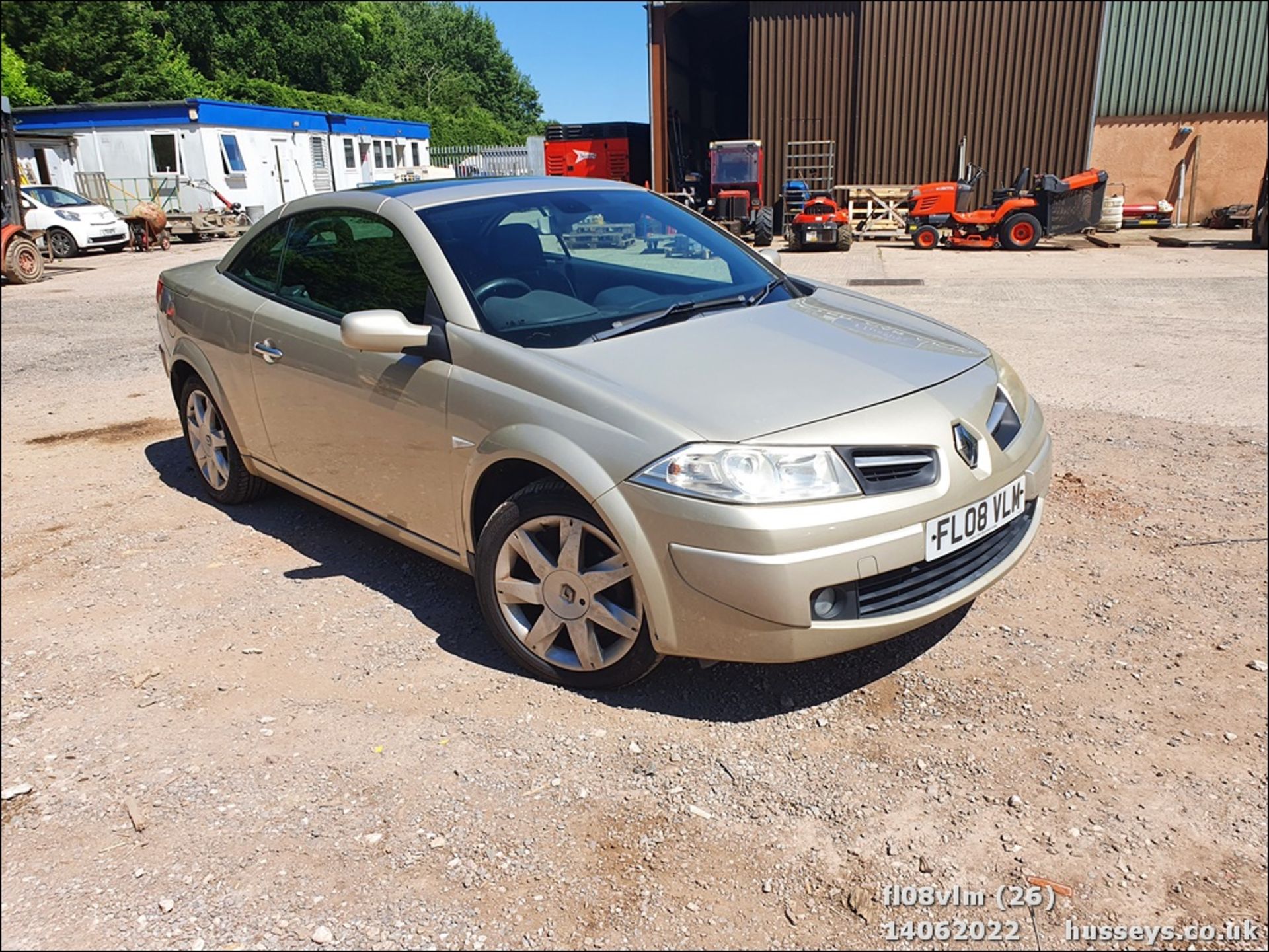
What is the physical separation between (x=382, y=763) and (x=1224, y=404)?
17.4 ft

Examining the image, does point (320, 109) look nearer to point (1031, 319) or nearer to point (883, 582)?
point (883, 582)

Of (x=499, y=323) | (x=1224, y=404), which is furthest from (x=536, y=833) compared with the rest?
(x=1224, y=404)

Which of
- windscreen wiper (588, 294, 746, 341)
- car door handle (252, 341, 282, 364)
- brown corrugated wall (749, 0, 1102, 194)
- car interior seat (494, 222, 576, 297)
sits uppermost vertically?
brown corrugated wall (749, 0, 1102, 194)

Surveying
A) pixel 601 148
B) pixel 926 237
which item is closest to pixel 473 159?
pixel 926 237

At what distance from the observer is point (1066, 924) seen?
1.70 metres

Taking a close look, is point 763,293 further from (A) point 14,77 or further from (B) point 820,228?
(B) point 820,228

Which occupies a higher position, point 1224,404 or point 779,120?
point 779,120

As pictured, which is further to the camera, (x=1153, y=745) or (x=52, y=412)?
(x=1153, y=745)

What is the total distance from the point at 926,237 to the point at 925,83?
560 centimetres

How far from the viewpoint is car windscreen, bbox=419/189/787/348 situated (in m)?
3.16

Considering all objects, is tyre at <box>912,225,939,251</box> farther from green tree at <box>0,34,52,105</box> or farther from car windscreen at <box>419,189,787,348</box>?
green tree at <box>0,34,52,105</box>

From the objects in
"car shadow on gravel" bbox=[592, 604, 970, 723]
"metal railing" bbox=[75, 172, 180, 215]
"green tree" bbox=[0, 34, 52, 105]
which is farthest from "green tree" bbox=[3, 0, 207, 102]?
"car shadow on gravel" bbox=[592, 604, 970, 723]

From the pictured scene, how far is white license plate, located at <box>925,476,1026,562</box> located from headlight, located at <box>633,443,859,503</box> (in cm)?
29

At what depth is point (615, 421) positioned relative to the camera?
104 inches
